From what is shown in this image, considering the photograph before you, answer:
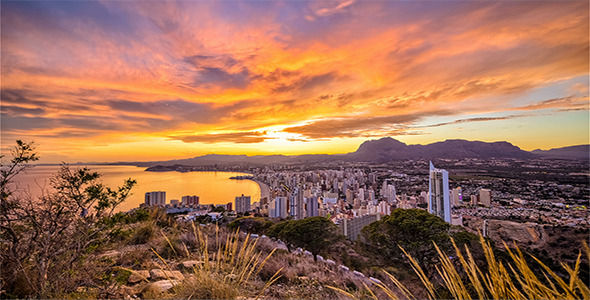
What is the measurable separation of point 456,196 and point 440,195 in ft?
18.6

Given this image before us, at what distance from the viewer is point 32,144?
196cm

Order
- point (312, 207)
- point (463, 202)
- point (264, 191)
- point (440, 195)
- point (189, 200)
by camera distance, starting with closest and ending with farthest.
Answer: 1. point (440, 195)
2. point (312, 207)
3. point (189, 200)
4. point (463, 202)
5. point (264, 191)

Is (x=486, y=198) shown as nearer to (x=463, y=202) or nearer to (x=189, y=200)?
(x=463, y=202)

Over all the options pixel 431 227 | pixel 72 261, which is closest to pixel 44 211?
pixel 72 261

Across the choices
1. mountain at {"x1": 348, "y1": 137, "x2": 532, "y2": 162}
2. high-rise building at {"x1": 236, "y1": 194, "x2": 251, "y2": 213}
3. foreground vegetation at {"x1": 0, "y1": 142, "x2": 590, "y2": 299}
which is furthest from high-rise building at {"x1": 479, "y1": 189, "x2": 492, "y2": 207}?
mountain at {"x1": 348, "y1": 137, "x2": 532, "y2": 162}

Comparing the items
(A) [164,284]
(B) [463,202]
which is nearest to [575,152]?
(B) [463,202]

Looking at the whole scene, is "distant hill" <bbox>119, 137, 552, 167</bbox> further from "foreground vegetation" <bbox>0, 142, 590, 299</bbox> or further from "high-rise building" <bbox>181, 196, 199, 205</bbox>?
"foreground vegetation" <bbox>0, 142, 590, 299</bbox>

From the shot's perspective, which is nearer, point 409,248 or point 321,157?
point 409,248

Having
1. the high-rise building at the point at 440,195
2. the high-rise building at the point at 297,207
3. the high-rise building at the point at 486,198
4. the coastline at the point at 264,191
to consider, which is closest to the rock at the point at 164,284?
the high-rise building at the point at 297,207

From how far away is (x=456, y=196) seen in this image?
17.6 m

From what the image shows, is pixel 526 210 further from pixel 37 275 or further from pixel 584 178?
pixel 37 275

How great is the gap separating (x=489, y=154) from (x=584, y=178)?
2342cm

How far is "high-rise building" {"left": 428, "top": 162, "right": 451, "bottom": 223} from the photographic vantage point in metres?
12.8

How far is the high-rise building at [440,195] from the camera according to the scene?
12.8 m
